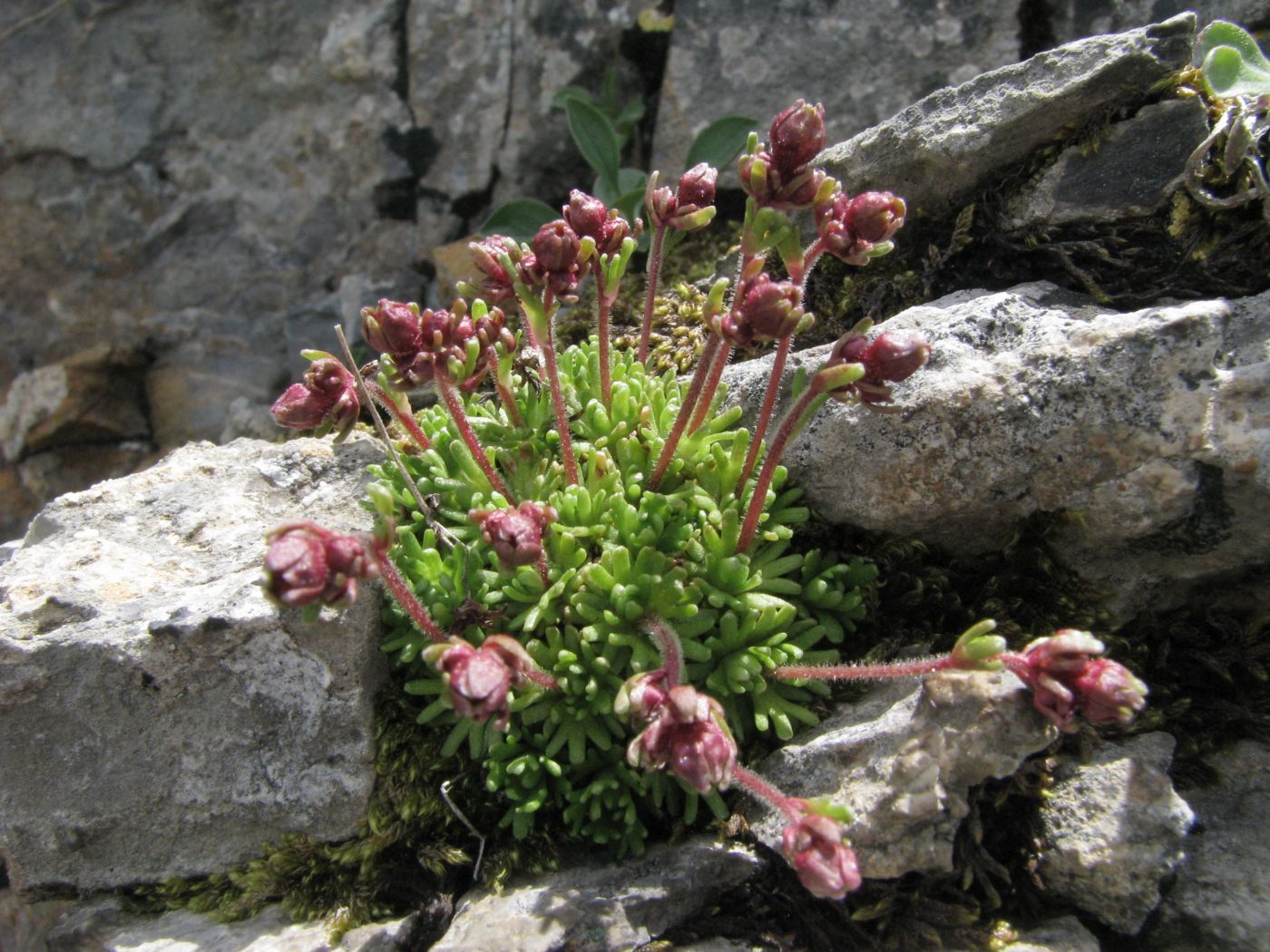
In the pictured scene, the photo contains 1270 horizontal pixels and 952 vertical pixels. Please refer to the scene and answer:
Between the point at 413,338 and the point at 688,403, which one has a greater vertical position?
the point at 413,338

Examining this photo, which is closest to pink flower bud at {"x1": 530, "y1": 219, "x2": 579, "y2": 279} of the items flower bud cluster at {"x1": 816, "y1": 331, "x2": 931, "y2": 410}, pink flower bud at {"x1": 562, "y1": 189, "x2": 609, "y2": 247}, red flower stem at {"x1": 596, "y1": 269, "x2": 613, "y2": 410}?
pink flower bud at {"x1": 562, "y1": 189, "x2": 609, "y2": 247}

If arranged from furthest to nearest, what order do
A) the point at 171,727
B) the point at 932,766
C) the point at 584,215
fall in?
1. the point at 584,215
2. the point at 171,727
3. the point at 932,766

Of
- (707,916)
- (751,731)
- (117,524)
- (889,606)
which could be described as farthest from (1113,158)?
(117,524)

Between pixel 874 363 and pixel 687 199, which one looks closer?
pixel 874 363

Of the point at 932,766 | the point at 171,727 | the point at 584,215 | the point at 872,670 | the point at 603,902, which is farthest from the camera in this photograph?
the point at 584,215

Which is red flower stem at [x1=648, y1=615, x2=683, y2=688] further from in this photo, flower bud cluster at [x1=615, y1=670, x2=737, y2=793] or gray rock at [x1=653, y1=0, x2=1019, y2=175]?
gray rock at [x1=653, y1=0, x2=1019, y2=175]

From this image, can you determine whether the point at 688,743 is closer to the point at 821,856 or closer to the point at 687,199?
the point at 821,856

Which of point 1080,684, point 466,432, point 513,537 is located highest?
point 466,432

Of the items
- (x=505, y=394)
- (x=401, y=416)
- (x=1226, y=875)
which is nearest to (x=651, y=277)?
(x=505, y=394)
